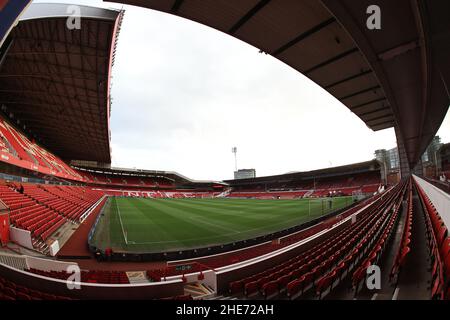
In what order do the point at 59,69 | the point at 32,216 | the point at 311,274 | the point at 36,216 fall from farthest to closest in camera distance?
1. the point at 59,69
2. the point at 36,216
3. the point at 32,216
4. the point at 311,274

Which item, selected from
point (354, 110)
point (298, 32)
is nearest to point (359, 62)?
point (298, 32)

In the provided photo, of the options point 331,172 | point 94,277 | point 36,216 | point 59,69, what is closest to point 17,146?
point 59,69

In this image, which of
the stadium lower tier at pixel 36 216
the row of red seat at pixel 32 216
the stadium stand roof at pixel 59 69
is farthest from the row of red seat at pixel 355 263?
the row of red seat at pixel 32 216

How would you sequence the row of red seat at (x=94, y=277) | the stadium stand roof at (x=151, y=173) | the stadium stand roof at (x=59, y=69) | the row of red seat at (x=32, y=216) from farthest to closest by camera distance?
the stadium stand roof at (x=151, y=173), the stadium stand roof at (x=59, y=69), the row of red seat at (x=32, y=216), the row of red seat at (x=94, y=277)

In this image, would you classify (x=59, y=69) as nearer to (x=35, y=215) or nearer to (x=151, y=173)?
(x=35, y=215)

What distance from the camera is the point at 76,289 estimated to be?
5.58 meters

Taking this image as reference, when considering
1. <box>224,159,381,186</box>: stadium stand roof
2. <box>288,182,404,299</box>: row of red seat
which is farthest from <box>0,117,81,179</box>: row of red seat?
<box>224,159,381,186</box>: stadium stand roof

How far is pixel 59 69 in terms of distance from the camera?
18.2m

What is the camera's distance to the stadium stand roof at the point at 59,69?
13258 mm

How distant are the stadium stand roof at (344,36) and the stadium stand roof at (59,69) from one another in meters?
5.67

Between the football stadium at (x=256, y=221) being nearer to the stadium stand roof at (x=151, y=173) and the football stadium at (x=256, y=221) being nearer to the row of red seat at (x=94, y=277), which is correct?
the row of red seat at (x=94, y=277)

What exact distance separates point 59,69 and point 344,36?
20.3 metres

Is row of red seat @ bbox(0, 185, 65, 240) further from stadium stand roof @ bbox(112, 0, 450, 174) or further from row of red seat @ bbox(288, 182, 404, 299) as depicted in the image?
row of red seat @ bbox(288, 182, 404, 299)

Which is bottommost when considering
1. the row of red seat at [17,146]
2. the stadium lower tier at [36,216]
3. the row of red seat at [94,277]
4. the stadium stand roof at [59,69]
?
the row of red seat at [94,277]
